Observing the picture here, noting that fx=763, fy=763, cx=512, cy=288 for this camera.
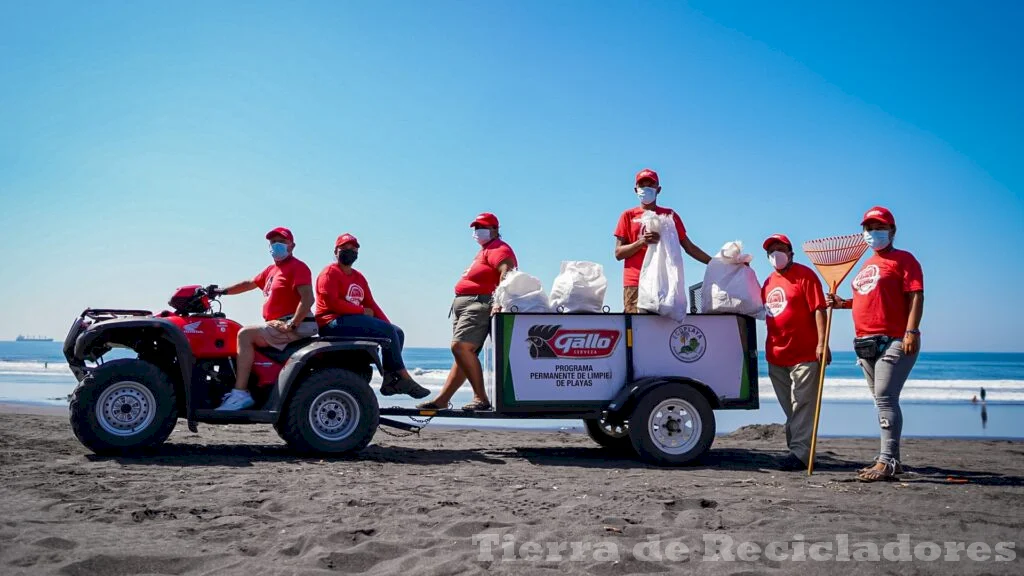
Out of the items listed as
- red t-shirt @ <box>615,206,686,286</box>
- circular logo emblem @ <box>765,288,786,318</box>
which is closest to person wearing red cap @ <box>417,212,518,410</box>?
red t-shirt @ <box>615,206,686,286</box>

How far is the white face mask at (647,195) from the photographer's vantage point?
739 cm

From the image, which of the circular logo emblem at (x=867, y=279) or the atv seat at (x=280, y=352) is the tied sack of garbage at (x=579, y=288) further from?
the atv seat at (x=280, y=352)

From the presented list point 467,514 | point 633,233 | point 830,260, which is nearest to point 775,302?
point 830,260

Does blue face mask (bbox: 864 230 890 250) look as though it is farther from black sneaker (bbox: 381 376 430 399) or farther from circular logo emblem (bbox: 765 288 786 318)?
black sneaker (bbox: 381 376 430 399)

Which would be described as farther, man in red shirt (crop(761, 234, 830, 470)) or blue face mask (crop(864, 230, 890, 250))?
man in red shirt (crop(761, 234, 830, 470))

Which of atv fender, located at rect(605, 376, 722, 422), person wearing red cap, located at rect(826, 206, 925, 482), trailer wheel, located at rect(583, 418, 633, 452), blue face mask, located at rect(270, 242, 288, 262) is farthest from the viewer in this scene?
trailer wheel, located at rect(583, 418, 633, 452)

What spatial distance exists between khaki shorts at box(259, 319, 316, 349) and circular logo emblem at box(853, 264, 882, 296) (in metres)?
4.80

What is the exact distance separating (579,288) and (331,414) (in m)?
2.53

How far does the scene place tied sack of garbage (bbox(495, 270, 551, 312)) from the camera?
680 cm

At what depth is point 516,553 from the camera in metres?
3.80

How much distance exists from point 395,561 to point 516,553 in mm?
599

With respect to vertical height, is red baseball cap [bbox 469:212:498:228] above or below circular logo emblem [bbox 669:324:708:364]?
above

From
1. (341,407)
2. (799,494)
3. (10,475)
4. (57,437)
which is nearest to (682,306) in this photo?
(799,494)

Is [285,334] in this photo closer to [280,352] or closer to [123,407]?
[280,352]
